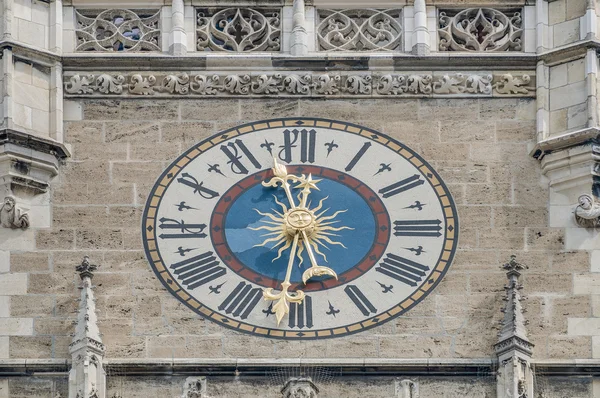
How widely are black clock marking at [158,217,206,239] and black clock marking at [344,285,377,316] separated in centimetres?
129

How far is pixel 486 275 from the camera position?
30.8m

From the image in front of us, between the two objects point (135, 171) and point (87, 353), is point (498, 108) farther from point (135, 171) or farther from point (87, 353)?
point (87, 353)

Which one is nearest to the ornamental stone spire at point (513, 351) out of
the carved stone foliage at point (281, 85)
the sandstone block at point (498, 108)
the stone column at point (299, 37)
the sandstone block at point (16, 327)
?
the sandstone block at point (498, 108)

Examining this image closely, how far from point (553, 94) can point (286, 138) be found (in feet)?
7.27

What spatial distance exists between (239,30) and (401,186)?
2083 millimetres

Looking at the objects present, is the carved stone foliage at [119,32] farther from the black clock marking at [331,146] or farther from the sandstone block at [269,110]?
the black clock marking at [331,146]

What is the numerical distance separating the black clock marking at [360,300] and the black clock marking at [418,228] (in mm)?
663

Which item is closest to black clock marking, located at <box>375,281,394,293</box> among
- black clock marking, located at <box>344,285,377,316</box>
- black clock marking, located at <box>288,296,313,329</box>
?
black clock marking, located at <box>344,285,377,316</box>

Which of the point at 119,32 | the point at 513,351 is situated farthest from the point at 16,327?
the point at 513,351

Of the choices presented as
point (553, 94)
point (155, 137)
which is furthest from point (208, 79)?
point (553, 94)

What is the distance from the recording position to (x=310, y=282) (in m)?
30.7

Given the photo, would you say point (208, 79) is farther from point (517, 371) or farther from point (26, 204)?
point (517, 371)

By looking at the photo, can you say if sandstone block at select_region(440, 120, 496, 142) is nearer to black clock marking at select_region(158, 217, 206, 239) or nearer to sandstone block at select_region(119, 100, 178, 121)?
sandstone block at select_region(119, 100, 178, 121)

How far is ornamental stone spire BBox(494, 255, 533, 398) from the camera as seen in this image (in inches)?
1171
